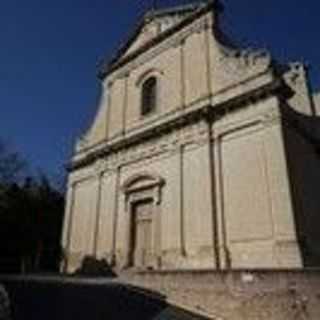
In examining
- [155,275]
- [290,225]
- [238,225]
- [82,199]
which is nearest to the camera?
[155,275]

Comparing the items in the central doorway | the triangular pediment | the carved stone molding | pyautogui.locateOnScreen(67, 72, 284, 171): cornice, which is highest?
the triangular pediment

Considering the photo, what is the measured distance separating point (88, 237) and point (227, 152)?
7.44m

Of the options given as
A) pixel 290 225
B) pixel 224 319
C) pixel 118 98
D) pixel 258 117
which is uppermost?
pixel 118 98

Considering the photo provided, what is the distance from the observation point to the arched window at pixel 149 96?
1852cm

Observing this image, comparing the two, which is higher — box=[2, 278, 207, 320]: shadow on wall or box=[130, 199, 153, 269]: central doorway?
box=[130, 199, 153, 269]: central doorway

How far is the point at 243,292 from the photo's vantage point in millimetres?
9312

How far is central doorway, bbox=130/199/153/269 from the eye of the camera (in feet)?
52.6

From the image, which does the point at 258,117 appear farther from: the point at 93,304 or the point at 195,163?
the point at 93,304

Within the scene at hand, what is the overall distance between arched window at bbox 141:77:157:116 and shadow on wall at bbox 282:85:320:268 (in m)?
6.17

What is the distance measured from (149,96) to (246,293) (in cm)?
1142

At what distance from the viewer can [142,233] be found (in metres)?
16.6

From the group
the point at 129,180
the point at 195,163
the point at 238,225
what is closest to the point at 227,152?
the point at 195,163

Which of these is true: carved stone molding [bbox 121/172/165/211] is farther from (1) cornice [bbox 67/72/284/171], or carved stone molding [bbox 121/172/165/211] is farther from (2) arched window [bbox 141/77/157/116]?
(2) arched window [bbox 141/77/157/116]

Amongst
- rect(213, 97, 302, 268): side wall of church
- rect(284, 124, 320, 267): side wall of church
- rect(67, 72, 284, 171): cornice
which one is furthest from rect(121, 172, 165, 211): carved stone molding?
rect(284, 124, 320, 267): side wall of church
